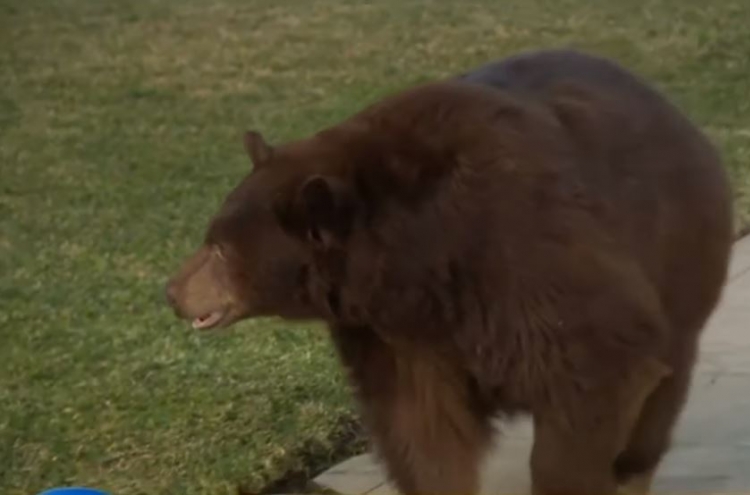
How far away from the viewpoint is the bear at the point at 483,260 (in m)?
3.71

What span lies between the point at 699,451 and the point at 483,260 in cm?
159

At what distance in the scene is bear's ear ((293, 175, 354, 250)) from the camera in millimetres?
3674

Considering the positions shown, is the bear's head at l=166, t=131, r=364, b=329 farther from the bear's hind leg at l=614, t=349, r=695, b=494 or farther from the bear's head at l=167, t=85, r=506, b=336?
the bear's hind leg at l=614, t=349, r=695, b=494

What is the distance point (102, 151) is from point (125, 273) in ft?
7.22

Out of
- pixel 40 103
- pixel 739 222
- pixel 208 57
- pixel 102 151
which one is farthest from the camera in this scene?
pixel 208 57

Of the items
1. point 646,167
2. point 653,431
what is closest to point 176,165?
point 653,431

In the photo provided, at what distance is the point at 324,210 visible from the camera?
12.1 ft

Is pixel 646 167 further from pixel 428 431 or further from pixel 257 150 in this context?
pixel 257 150

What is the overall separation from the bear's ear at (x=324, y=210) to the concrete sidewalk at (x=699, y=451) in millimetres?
1023

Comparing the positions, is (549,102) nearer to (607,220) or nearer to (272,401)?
(607,220)

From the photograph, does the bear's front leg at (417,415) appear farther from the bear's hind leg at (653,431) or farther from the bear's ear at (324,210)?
the bear's hind leg at (653,431)

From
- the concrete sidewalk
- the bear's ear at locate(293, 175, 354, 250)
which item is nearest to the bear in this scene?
the bear's ear at locate(293, 175, 354, 250)

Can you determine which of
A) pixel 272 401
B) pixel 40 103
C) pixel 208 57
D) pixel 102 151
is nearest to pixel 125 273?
pixel 272 401

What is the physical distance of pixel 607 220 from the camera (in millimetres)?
3834
